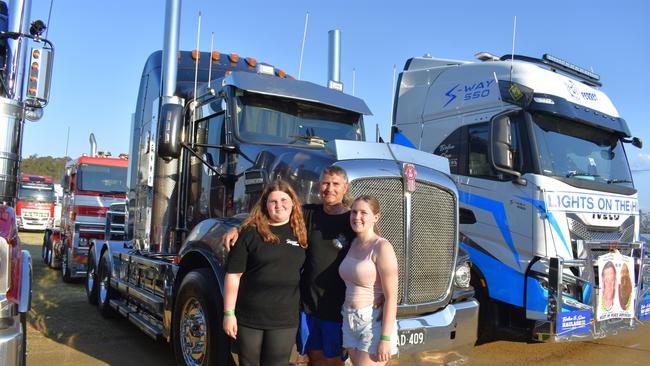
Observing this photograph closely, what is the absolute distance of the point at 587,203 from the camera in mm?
5863

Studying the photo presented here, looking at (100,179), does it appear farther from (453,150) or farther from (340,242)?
(340,242)

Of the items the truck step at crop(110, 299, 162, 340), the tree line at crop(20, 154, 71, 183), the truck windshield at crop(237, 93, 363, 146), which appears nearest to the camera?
the truck windshield at crop(237, 93, 363, 146)

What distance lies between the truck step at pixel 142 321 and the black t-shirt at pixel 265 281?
2.40 meters

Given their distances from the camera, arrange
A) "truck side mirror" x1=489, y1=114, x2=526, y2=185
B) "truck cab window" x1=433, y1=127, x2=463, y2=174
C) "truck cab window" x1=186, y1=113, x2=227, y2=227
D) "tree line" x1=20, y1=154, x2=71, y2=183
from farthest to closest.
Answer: "tree line" x1=20, y1=154, x2=71, y2=183 < "truck cab window" x1=433, y1=127, x2=463, y2=174 < "truck side mirror" x1=489, y1=114, x2=526, y2=185 < "truck cab window" x1=186, y1=113, x2=227, y2=227

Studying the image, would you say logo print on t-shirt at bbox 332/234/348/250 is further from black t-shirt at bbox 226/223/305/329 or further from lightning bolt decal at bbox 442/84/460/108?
lightning bolt decal at bbox 442/84/460/108

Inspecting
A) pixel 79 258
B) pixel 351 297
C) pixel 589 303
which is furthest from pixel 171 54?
pixel 79 258

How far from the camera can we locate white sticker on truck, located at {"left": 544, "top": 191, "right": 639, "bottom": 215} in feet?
18.5

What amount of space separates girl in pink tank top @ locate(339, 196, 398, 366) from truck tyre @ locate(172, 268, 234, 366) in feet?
3.93

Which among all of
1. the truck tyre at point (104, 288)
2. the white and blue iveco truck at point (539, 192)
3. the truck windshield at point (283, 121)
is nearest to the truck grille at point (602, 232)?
the white and blue iveco truck at point (539, 192)

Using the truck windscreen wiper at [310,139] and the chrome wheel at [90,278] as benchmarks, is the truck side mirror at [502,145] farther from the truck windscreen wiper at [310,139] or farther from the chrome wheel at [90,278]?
the chrome wheel at [90,278]

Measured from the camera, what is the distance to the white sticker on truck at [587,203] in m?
5.63

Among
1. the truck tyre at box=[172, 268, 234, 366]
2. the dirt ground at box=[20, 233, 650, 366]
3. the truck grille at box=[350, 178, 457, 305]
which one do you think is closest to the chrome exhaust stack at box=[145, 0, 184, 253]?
the dirt ground at box=[20, 233, 650, 366]

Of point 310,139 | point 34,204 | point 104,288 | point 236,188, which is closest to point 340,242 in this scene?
point 236,188

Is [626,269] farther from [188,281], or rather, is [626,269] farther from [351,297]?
[188,281]
